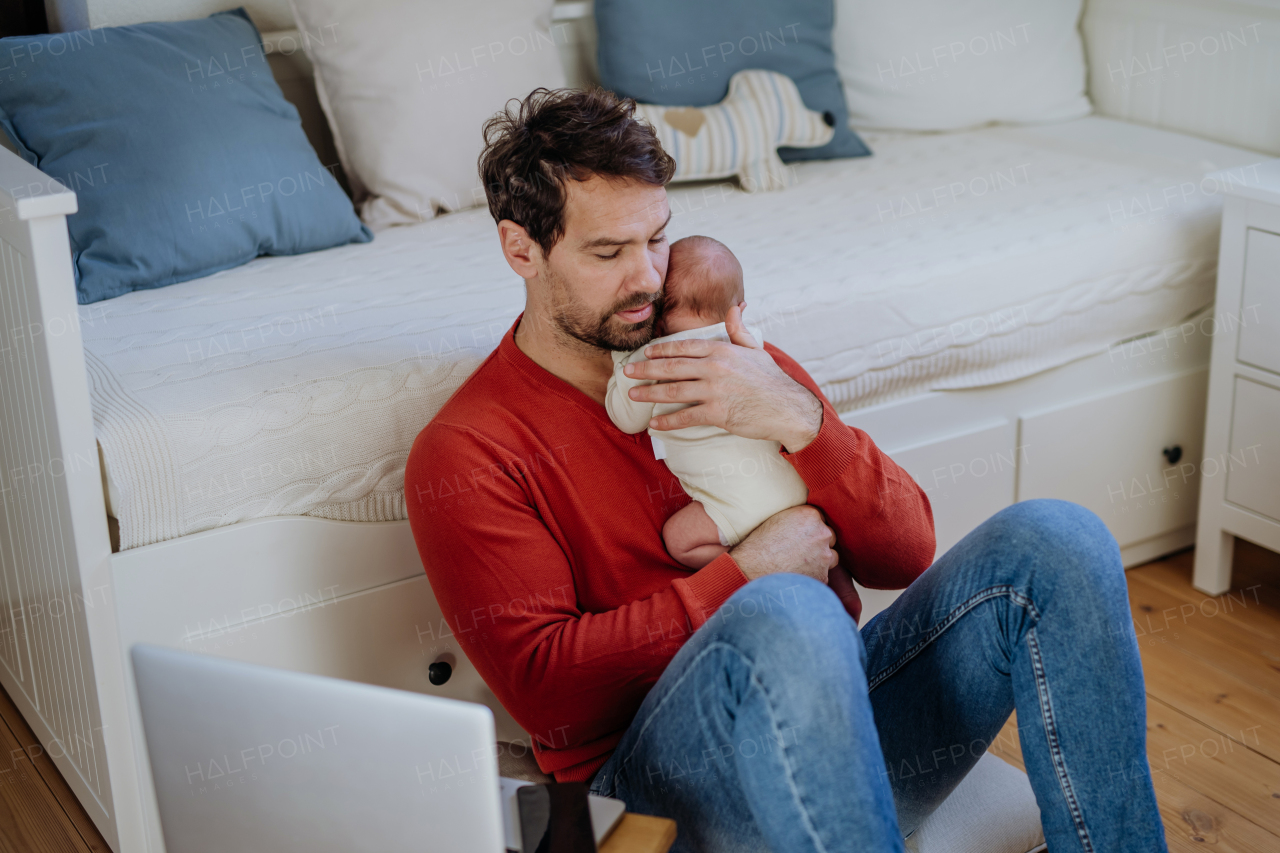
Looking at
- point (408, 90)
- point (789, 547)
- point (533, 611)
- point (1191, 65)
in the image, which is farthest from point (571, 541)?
point (1191, 65)

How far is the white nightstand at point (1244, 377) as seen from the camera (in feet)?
5.60

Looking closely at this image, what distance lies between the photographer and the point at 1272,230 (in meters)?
1.68

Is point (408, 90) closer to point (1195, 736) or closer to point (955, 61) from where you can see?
point (955, 61)

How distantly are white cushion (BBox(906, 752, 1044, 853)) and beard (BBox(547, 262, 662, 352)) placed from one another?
0.61m

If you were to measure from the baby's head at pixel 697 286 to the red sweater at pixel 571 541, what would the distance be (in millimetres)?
123

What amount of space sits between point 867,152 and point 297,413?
143 cm

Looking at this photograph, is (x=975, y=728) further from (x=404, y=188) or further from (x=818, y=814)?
(x=404, y=188)

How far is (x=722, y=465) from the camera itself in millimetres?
1208

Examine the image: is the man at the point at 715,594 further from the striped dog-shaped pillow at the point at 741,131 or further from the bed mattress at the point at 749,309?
the striped dog-shaped pillow at the point at 741,131

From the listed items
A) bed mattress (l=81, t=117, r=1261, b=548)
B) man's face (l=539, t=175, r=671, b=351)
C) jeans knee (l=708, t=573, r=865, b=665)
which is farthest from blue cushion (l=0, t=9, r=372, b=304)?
jeans knee (l=708, t=573, r=865, b=665)

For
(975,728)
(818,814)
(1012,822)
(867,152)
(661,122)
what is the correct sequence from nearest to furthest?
(818,814), (975,728), (1012,822), (661,122), (867,152)

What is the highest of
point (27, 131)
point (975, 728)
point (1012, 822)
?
point (27, 131)

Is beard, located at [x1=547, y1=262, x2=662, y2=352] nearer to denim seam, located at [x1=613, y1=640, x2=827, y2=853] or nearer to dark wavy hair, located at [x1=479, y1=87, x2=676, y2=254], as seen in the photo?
dark wavy hair, located at [x1=479, y1=87, x2=676, y2=254]

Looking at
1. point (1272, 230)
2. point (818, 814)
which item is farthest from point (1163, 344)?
point (818, 814)
